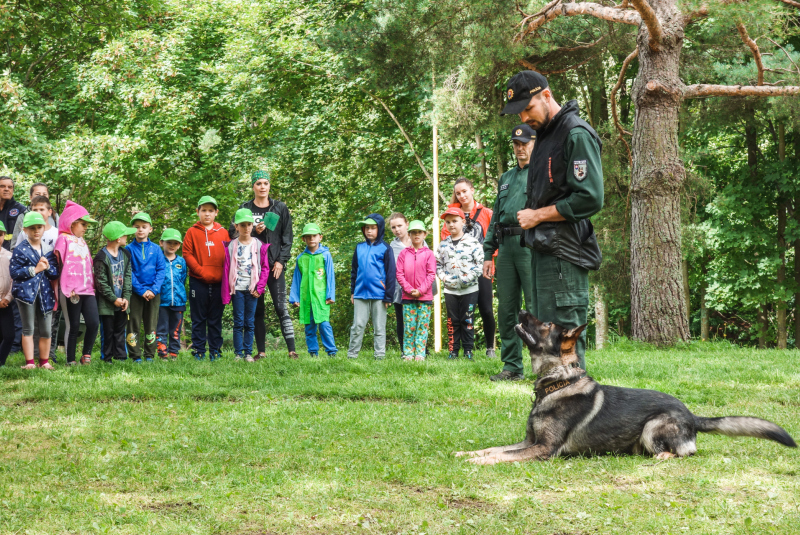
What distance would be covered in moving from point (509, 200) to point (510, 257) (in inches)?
23.1

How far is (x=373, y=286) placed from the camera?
31.9 feet

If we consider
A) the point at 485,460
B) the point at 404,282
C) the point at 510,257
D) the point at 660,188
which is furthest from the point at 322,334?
the point at 485,460

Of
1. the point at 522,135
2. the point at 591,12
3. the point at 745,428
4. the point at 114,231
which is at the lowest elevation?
the point at 745,428

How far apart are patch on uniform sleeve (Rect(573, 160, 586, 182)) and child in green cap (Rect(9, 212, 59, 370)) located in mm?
6926

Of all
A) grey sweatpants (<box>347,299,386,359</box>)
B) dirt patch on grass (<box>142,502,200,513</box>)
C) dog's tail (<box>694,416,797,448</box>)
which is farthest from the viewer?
grey sweatpants (<box>347,299,386,359</box>)

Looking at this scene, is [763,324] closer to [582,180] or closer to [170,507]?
[582,180]

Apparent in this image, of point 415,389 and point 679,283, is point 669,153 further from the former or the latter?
point 415,389

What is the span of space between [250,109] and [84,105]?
182 inches

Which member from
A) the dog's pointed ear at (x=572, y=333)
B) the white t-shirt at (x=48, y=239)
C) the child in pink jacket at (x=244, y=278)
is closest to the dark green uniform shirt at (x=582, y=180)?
the dog's pointed ear at (x=572, y=333)

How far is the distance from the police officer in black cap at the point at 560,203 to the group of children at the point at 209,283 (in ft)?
15.0

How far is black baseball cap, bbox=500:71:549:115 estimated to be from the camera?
15.5ft

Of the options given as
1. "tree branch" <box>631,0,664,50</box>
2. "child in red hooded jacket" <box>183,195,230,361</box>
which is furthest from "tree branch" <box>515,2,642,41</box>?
"child in red hooded jacket" <box>183,195,230,361</box>

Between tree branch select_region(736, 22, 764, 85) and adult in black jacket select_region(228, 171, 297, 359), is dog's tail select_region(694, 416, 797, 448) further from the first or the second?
tree branch select_region(736, 22, 764, 85)

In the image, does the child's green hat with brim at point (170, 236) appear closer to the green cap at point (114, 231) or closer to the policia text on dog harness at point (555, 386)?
the green cap at point (114, 231)
